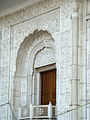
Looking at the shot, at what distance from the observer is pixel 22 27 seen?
1362 centimetres

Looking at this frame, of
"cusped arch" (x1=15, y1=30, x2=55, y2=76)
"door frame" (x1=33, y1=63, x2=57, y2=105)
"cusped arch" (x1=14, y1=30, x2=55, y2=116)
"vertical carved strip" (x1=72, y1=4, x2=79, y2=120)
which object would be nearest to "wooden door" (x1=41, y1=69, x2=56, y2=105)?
"door frame" (x1=33, y1=63, x2=57, y2=105)

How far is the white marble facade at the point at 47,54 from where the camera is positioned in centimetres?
1156

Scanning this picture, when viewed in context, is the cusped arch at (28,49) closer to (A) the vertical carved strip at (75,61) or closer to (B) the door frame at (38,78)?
(B) the door frame at (38,78)

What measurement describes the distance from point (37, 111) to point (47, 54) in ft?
5.54

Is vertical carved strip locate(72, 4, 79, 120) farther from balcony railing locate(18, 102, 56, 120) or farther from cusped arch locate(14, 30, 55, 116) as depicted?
cusped arch locate(14, 30, 55, 116)

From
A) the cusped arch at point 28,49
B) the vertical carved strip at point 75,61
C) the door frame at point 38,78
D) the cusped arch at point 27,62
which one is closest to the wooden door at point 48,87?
the door frame at point 38,78

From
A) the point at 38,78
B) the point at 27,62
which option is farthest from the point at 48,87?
the point at 27,62

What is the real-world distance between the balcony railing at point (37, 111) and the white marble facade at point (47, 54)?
1.02 feet

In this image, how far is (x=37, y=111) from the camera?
12.8 meters

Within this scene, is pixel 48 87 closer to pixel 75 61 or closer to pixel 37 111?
pixel 37 111

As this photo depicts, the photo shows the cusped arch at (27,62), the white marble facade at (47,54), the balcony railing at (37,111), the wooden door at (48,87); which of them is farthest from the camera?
the cusped arch at (27,62)

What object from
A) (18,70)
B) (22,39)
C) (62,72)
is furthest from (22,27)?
(62,72)

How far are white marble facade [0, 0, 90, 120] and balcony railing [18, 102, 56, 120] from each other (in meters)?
0.31

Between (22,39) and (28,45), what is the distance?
31 cm
